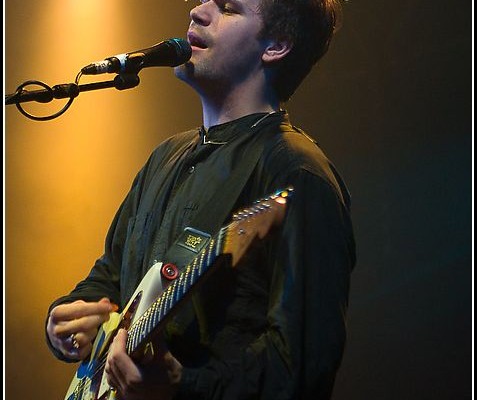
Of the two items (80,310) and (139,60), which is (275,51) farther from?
(80,310)

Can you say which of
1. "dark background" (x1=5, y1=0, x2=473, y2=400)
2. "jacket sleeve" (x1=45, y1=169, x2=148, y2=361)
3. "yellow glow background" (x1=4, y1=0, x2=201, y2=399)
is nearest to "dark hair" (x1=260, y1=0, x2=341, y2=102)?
"jacket sleeve" (x1=45, y1=169, x2=148, y2=361)

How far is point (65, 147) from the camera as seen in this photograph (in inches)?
104

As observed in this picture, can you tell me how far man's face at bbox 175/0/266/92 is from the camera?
150cm

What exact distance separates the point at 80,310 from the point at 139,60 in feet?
1.63

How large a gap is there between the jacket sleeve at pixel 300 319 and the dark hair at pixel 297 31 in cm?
44

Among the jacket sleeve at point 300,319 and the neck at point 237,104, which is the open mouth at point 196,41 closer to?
the neck at point 237,104

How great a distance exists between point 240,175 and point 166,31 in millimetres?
1417

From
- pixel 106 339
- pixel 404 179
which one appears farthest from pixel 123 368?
pixel 404 179

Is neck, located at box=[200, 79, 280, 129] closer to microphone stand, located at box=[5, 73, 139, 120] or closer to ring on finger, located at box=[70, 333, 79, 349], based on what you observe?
microphone stand, located at box=[5, 73, 139, 120]

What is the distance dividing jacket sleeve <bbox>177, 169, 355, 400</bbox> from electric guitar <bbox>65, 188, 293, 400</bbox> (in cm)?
11

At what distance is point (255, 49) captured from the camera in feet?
5.00

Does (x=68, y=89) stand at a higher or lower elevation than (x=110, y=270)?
higher

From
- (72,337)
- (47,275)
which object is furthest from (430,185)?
(47,275)

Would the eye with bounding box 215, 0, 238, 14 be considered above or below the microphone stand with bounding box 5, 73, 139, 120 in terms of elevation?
above
